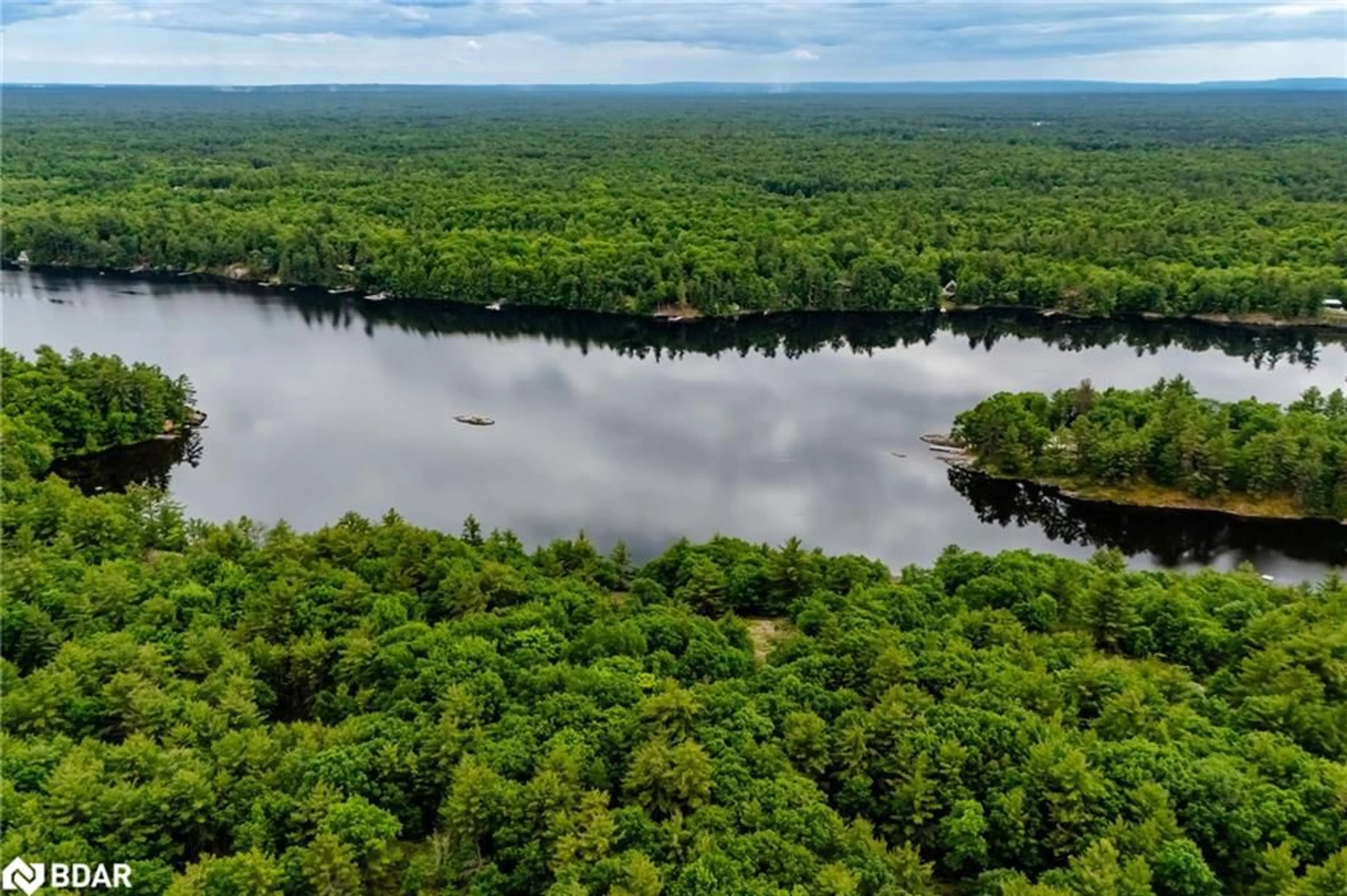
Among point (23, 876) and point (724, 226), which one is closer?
point (23, 876)

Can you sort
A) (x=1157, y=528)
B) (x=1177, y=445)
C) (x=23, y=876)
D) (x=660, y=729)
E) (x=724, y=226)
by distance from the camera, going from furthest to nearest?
(x=724, y=226) < (x=1177, y=445) < (x=1157, y=528) < (x=660, y=729) < (x=23, y=876)

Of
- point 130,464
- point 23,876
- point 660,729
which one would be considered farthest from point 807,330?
point 23,876

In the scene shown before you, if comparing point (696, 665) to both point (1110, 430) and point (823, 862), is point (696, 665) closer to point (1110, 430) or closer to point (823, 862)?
point (823, 862)

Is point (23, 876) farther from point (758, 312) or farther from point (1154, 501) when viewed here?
point (758, 312)

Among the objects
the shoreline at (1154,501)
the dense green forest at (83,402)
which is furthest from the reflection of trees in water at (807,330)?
the shoreline at (1154,501)

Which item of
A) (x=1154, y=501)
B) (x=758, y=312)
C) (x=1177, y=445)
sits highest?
(x=758, y=312)

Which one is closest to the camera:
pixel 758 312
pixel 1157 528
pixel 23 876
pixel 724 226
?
pixel 23 876

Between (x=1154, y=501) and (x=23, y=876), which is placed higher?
(x=23, y=876)
